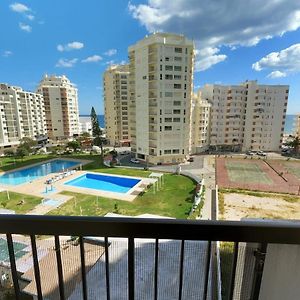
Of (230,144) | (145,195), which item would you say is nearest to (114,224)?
(145,195)

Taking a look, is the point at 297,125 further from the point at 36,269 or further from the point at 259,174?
the point at 36,269

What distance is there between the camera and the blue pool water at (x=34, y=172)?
33.8 ft

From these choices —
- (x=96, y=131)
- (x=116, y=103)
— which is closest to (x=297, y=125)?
(x=116, y=103)

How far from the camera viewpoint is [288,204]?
712 cm

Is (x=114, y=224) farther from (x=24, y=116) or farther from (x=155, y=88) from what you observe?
(x=24, y=116)

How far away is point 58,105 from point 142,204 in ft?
63.2

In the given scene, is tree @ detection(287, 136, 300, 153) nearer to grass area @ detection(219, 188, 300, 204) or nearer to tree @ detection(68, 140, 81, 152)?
grass area @ detection(219, 188, 300, 204)

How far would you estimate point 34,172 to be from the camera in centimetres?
1182

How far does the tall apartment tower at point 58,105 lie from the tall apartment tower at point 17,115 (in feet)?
6.21

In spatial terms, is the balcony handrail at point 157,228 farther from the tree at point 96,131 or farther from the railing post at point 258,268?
the tree at point 96,131

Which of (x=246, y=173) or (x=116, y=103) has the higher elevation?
(x=116, y=103)

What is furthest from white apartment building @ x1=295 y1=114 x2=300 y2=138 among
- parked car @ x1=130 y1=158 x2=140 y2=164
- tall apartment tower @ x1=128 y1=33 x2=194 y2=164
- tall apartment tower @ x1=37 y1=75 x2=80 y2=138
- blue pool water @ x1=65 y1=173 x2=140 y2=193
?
tall apartment tower @ x1=37 y1=75 x2=80 y2=138

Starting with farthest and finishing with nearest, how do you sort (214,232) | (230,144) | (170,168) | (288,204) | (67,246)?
(230,144)
(170,168)
(288,204)
(67,246)
(214,232)

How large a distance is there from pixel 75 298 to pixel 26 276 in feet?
0.70
